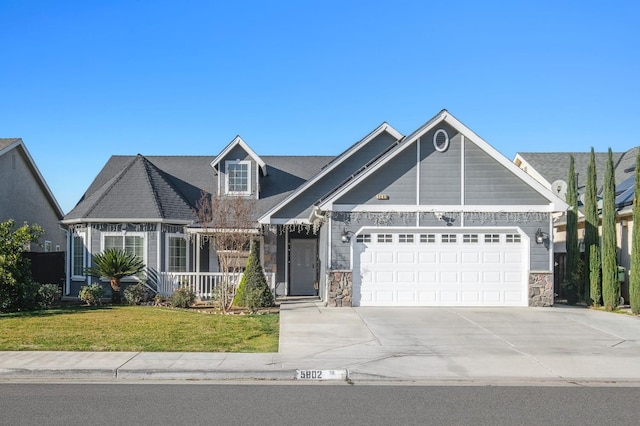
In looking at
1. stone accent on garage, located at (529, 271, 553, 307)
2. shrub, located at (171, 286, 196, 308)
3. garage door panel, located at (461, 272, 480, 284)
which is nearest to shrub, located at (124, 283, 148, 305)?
shrub, located at (171, 286, 196, 308)

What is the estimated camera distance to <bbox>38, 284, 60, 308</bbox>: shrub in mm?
19031

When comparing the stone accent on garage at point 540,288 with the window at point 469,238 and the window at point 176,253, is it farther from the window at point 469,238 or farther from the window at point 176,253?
the window at point 176,253

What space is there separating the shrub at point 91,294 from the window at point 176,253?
8.45 feet

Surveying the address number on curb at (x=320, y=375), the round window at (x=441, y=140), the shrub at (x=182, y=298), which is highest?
the round window at (x=441, y=140)

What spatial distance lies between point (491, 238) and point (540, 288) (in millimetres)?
2132

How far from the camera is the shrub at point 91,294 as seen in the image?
1994cm

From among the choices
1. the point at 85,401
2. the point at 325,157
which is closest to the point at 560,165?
the point at 325,157

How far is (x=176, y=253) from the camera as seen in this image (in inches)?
877

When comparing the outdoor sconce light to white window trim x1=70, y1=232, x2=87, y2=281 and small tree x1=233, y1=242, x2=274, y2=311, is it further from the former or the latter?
white window trim x1=70, y1=232, x2=87, y2=281

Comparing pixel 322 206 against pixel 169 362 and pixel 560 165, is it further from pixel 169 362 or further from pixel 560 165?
pixel 560 165

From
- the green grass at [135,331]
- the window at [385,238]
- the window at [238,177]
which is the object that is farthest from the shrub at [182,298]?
the window at [385,238]

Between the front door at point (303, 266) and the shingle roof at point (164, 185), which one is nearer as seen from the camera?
the shingle roof at point (164, 185)

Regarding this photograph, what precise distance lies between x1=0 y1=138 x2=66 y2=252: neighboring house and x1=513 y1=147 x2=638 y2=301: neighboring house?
67.2 ft

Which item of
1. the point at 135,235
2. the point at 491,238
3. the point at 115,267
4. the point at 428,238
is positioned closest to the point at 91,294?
the point at 115,267
